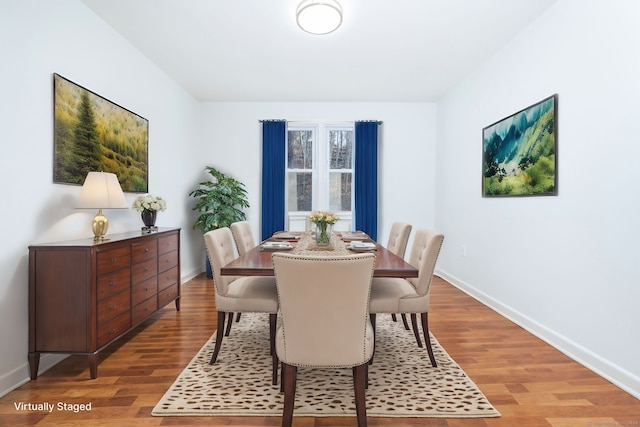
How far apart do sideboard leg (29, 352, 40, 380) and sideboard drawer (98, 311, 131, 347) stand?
1.21 feet

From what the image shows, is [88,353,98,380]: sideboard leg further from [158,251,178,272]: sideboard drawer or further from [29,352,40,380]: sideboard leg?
[158,251,178,272]: sideboard drawer

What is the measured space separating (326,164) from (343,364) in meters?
4.30

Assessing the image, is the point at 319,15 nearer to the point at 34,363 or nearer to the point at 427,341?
the point at 427,341

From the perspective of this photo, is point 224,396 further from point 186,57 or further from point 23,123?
point 186,57

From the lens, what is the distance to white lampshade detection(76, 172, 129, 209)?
2.41 m

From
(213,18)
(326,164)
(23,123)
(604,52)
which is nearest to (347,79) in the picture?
(326,164)

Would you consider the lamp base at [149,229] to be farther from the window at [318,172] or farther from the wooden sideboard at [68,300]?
the window at [318,172]

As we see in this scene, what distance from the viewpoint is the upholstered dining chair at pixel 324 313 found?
1538 mm

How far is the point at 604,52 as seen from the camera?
7.65 ft

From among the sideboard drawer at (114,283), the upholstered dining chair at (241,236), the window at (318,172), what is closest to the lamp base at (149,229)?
the sideboard drawer at (114,283)

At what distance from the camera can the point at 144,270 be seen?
9.50 feet

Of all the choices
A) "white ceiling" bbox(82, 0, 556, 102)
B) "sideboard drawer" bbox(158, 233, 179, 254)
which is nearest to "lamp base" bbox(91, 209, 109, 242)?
"sideboard drawer" bbox(158, 233, 179, 254)

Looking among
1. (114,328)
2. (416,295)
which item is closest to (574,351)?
(416,295)

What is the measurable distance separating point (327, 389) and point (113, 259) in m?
1.72
